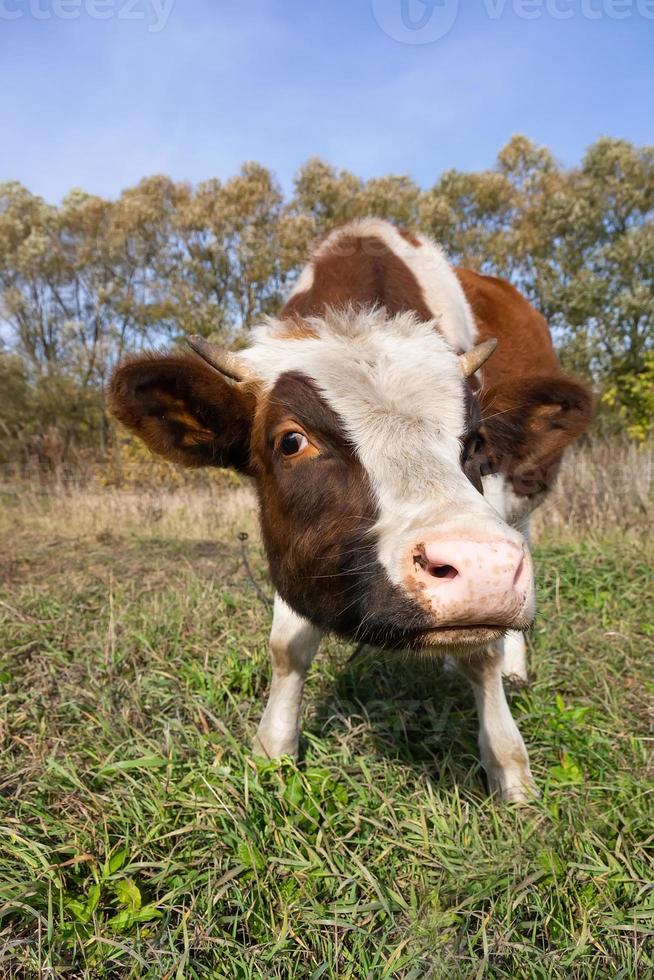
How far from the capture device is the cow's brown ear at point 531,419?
292cm

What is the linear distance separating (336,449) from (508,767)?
166 centimetres

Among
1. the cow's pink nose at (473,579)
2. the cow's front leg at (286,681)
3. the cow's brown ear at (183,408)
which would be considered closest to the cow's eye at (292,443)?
the cow's brown ear at (183,408)

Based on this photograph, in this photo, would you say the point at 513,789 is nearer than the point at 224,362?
No

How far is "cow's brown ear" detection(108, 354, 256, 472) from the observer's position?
242cm

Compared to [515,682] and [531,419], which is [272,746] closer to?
[515,682]

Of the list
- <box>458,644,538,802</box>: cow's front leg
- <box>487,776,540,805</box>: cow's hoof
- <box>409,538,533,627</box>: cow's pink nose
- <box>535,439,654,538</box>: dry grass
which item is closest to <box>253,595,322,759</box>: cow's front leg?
<box>458,644,538,802</box>: cow's front leg

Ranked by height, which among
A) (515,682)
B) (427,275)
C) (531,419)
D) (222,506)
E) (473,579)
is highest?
(427,275)

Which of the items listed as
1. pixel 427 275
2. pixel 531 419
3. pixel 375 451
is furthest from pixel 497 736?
pixel 427 275

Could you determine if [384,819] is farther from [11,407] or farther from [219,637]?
[11,407]

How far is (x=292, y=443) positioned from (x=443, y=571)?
824 millimetres

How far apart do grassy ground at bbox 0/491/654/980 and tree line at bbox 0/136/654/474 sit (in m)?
13.7

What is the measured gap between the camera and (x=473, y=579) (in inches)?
63.2

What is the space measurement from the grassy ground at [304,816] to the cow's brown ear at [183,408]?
47.4 inches

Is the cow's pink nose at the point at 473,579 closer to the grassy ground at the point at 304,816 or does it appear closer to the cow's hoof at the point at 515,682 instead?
the grassy ground at the point at 304,816
